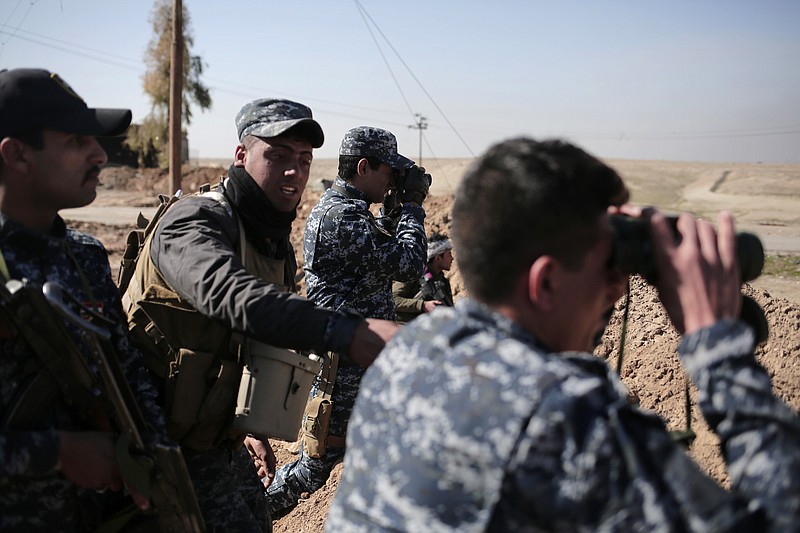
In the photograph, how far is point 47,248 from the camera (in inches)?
93.7

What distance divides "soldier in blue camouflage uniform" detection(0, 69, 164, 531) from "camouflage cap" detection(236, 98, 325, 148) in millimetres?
826

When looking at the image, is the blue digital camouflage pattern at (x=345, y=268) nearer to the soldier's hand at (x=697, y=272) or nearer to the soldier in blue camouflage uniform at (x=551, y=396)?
the soldier in blue camouflage uniform at (x=551, y=396)

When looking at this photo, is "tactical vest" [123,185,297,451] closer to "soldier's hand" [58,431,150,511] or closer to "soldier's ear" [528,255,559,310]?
"soldier's hand" [58,431,150,511]

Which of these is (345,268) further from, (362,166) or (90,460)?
(90,460)

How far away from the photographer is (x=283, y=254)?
3.42m

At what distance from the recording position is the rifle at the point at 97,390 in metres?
2.12

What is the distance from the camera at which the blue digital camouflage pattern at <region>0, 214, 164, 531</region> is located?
2117 millimetres

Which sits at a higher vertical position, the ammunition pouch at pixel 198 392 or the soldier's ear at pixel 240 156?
the soldier's ear at pixel 240 156

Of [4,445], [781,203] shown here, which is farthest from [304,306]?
[781,203]

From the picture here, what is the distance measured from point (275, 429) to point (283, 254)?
87 centimetres

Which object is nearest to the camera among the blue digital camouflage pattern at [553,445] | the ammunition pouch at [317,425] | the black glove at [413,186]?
the blue digital camouflage pattern at [553,445]

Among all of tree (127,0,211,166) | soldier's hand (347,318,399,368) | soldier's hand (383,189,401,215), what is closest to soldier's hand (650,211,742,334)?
soldier's hand (347,318,399,368)

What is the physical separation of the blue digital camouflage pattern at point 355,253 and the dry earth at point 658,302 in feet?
4.24

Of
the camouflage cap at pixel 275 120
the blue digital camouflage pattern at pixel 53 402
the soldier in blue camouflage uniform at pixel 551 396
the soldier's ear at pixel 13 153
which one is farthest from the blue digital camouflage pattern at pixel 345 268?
the soldier in blue camouflage uniform at pixel 551 396
